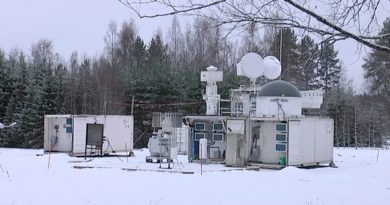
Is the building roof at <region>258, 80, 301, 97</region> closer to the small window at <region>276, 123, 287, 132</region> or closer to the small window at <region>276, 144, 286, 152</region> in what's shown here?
the small window at <region>276, 123, 287, 132</region>

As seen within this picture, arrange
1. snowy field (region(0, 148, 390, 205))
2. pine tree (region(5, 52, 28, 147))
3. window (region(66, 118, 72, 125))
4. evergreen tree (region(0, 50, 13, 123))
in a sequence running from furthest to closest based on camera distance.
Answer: evergreen tree (region(0, 50, 13, 123))
pine tree (region(5, 52, 28, 147))
window (region(66, 118, 72, 125))
snowy field (region(0, 148, 390, 205))

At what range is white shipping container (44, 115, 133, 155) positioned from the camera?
31031mm

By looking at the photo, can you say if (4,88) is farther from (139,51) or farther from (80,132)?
(80,132)

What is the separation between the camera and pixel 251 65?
96.6ft

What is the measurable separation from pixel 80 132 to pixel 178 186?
1476cm

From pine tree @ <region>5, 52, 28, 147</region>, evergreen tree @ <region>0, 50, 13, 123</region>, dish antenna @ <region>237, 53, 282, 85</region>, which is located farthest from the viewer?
evergreen tree @ <region>0, 50, 13, 123</region>

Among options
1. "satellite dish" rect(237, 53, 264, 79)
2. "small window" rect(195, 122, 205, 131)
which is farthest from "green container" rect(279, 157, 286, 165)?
"satellite dish" rect(237, 53, 264, 79)

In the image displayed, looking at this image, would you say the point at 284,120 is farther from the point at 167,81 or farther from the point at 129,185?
the point at 167,81

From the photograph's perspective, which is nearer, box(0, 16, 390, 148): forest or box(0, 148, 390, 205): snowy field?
box(0, 148, 390, 205): snowy field

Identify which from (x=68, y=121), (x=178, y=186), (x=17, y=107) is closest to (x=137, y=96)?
(x=17, y=107)

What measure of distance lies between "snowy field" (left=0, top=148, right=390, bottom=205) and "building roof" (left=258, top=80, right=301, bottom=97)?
3.89 meters

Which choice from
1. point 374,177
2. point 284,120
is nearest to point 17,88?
point 284,120

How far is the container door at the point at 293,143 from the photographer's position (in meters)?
26.3

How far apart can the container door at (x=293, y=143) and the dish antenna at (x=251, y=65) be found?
4.11m
